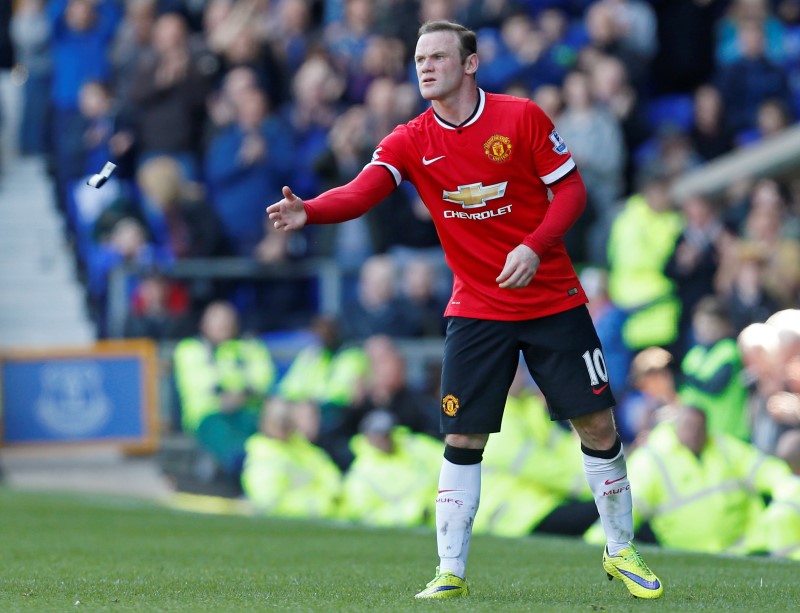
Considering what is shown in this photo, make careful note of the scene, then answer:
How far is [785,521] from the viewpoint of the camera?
343 inches

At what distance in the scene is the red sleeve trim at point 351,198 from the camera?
19.3 feet

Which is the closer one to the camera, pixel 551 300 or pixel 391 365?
pixel 551 300

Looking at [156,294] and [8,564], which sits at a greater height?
[156,294]

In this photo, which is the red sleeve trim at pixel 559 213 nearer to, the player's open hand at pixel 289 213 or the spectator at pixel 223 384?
the player's open hand at pixel 289 213

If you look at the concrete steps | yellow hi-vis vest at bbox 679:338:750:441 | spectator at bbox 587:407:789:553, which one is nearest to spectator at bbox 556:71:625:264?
yellow hi-vis vest at bbox 679:338:750:441

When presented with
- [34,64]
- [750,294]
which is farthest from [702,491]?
Result: [34,64]

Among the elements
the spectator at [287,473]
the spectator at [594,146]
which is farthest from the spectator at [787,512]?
the spectator at [594,146]

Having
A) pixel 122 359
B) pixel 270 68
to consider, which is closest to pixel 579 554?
pixel 122 359

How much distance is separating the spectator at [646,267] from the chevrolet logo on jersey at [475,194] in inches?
275

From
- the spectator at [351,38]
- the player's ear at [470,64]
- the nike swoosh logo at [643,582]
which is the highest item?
the spectator at [351,38]

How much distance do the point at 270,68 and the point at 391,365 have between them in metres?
4.71

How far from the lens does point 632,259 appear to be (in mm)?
13234

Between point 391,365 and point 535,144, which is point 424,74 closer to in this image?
point 535,144

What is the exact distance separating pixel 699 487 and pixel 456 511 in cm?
398
